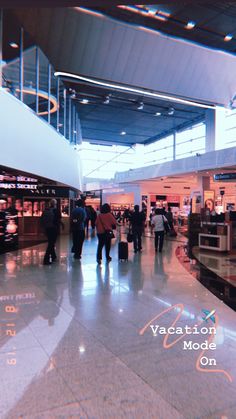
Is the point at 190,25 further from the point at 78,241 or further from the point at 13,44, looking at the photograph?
the point at 78,241

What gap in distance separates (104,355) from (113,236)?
15.6ft

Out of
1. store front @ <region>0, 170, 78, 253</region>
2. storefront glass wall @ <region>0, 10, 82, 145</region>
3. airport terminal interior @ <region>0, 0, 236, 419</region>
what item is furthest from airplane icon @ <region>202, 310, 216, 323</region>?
store front @ <region>0, 170, 78, 253</region>

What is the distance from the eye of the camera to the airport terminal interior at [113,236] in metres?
2.16

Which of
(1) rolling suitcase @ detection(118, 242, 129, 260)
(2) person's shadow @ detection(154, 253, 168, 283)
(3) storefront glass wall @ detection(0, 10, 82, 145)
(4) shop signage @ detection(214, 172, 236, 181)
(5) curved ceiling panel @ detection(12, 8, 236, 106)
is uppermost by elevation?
(5) curved ceiling panel @ detection(12, 8, 236, 106)

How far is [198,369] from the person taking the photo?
2.36 metres

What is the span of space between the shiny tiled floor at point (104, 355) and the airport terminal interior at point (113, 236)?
14 mm

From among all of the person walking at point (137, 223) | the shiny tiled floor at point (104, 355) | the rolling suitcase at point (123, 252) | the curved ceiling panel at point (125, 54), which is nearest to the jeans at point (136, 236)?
the person walking at point (137, 223)

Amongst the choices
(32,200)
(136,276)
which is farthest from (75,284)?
(32,200)

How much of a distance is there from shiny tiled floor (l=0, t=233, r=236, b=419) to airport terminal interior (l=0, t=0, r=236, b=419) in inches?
0.6

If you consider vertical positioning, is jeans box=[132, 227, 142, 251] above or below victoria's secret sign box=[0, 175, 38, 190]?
below

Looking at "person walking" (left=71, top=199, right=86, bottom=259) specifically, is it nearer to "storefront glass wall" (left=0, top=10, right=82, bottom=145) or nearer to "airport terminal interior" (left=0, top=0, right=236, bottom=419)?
"airport terminal interior" (left=0, top=0, right=236, bottom=419)

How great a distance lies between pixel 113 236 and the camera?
7.28 metres

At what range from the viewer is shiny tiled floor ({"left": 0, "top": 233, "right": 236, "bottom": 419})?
190 centimetres

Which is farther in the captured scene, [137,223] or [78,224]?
[137,223]
